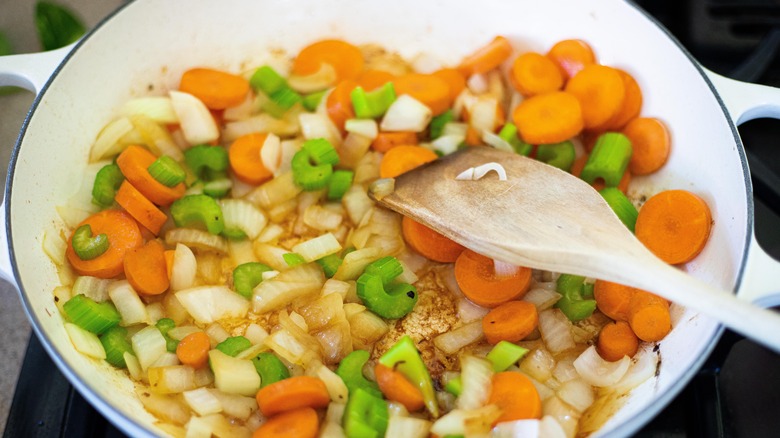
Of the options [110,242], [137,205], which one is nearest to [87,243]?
[110,242]

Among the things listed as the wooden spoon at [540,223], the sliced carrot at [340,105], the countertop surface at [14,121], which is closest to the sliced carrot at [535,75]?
the wooden spoon at [540,223]

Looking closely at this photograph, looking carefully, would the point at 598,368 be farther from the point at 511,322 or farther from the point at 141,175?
the point at 141,175

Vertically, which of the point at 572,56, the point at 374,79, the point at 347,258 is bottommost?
the point at 347,258

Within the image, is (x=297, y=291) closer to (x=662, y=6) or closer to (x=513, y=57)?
(x=513, y=57)

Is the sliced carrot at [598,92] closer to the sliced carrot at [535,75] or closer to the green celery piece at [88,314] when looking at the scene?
the sliced carrot at [535,75]

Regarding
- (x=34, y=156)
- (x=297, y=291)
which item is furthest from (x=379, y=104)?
(x=34, y=156)
